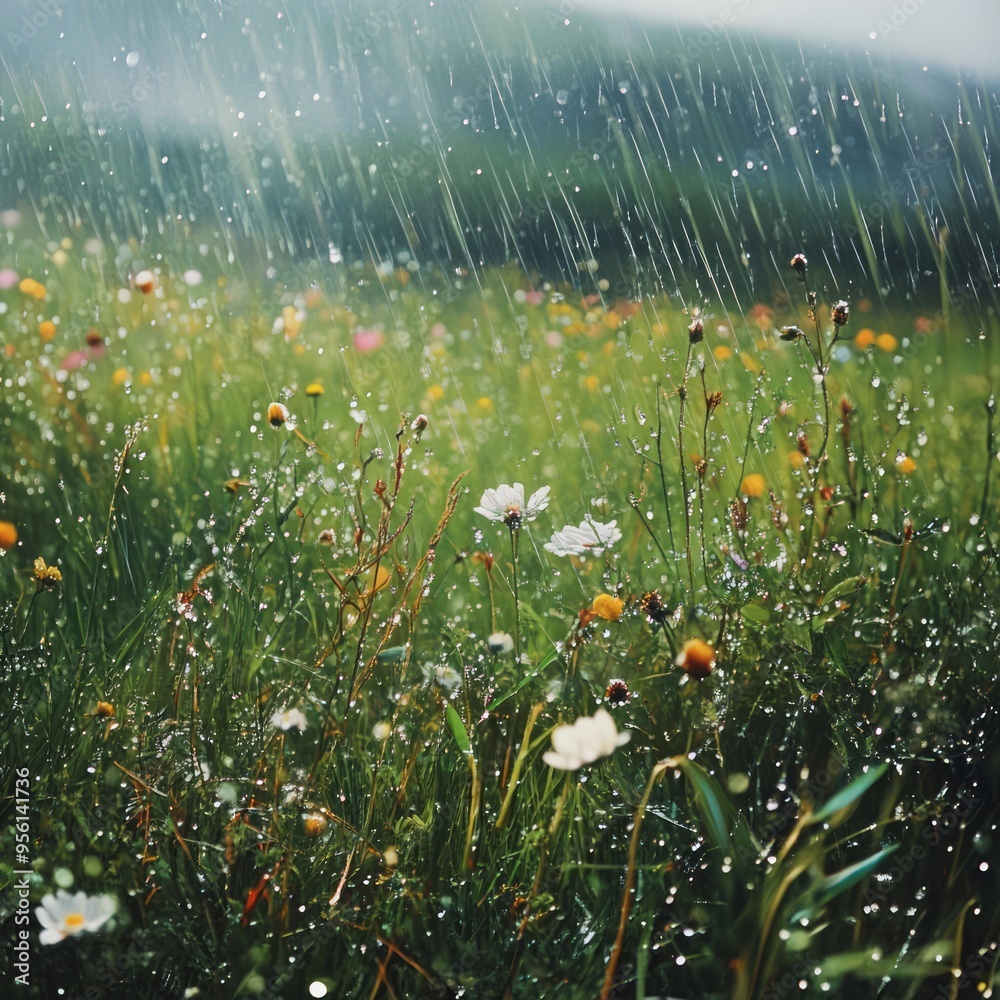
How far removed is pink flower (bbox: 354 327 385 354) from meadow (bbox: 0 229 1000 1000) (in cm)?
83

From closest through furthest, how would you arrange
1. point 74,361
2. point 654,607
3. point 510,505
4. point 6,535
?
point 654,607 → point 510,505 → point 6,535 → point 74,361

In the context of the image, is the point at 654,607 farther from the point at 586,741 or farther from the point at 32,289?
the point at 32,289

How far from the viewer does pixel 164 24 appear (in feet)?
8.39

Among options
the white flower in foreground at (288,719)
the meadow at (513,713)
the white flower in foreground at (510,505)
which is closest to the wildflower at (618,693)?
the meadow at (513,713)

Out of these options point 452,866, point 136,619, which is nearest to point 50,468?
point 136,619

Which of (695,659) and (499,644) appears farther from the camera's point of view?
(499,644)

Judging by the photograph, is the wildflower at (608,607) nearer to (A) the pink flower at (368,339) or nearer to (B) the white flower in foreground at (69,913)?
(B) the white flower in foreground at (69,913)

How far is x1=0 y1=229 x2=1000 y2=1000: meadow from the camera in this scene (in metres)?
0.87

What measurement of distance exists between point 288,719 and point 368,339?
196cm

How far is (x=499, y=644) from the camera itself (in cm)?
117

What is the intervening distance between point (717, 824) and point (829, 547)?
636 mm

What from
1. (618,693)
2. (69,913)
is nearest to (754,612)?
(618,693)

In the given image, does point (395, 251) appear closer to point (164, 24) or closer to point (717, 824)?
point (164, 24)

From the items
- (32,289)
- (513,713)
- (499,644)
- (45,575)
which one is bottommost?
(513,713)
